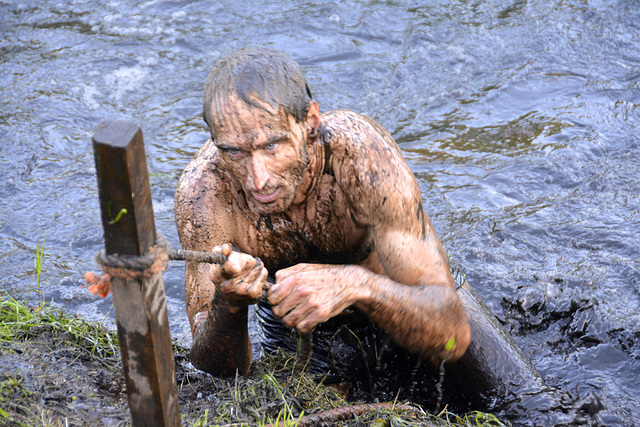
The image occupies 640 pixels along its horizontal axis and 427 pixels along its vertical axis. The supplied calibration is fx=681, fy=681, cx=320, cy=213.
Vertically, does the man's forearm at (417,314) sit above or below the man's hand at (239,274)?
below

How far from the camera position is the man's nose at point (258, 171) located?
252 cm

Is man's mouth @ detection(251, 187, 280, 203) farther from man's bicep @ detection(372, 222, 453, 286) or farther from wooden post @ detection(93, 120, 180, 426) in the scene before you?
wooden post @ detection(93, 120, 180, 426)

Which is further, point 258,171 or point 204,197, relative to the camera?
point 204,197

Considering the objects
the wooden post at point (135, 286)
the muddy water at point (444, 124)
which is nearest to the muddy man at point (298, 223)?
the wooden post at point (135, 286)

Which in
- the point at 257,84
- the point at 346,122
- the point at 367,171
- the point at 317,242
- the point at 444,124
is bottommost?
the point at 444,124

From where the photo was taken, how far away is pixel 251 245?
10.1 feet

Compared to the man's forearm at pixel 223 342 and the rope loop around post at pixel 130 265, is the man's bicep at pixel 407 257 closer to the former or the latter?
the man's forearm at pixel 223 342

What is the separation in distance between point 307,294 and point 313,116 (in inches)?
28.7

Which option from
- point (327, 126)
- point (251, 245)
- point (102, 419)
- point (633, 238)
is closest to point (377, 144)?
point (327, 126)

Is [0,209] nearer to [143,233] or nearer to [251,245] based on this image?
[251,245]

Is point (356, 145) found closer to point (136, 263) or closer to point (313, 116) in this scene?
point (313, 116)

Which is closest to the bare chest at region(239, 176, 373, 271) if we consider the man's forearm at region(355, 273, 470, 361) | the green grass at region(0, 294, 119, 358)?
the man's forearm at region(355, 273, 470, 361)

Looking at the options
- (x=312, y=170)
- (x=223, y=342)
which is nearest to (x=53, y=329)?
(x=223, y=342)

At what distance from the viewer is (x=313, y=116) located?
271 centimetres
